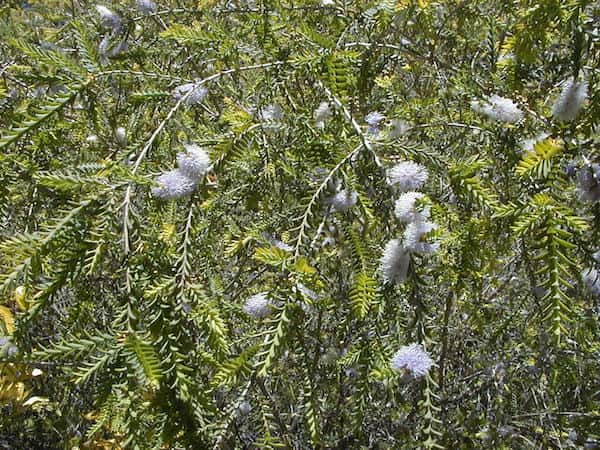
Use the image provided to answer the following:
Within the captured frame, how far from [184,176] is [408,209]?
1.51ft

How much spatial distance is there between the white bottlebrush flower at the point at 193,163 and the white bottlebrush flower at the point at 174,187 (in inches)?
0.5

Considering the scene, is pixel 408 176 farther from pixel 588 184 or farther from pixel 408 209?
pixel 588 184

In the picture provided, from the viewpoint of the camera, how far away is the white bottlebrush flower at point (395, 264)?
1.10 m

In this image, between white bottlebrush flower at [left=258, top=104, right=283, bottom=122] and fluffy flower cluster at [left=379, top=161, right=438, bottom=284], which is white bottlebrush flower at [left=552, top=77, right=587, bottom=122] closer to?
fluffy flower cluster at [left=379, top=161, right=438, bottom=284]

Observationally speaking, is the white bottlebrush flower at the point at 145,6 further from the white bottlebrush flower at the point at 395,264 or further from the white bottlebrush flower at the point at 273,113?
the white bottlebrush flower at the point at 395,264

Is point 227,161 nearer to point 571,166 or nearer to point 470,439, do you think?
point 571,166

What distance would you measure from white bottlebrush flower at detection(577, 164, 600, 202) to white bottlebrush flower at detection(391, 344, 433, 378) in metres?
0.56

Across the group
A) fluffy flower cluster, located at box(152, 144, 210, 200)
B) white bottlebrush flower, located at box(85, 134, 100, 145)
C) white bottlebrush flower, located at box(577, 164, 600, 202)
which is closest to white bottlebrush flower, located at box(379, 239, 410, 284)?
fluffy flower cluster, located at box(152, 144, 210, 200)

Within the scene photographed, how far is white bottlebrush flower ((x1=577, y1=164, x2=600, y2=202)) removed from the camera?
1345 mm

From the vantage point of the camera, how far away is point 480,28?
7.91 ft

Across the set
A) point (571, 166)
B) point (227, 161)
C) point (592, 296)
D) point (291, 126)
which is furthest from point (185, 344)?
point (592, 296)

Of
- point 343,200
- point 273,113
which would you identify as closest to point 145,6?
point 273,113

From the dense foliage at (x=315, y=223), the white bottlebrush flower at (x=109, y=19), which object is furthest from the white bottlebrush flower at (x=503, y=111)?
the white bottlebrush flower at (x=109, y=19)

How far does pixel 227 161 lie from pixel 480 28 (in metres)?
1.62
